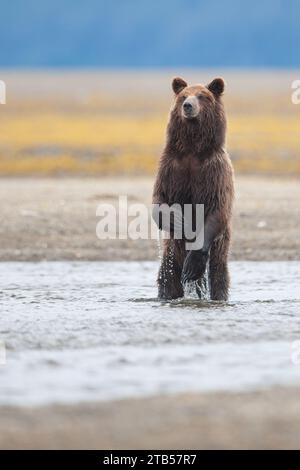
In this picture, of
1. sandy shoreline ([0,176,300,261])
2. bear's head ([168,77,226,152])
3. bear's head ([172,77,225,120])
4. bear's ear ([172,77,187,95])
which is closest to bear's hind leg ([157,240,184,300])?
bear's head ([168,77,226,152])

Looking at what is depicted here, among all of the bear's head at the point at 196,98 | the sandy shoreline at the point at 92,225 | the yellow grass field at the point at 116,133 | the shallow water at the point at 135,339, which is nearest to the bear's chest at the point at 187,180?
the bear's head at the point at 196,98

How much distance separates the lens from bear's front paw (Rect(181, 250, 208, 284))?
27.9 ft

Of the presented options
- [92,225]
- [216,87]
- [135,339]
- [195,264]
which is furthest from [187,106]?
[92,225]

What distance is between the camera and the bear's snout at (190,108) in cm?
817

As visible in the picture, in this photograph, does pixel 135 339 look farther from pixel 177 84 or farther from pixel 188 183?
pixel 177 84

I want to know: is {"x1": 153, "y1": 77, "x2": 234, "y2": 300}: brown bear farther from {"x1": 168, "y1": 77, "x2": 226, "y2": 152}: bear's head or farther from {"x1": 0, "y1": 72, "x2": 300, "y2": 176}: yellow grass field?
{"x1": 0, "y1": 72, "x2": 300, "y2": 176}: yellow grass field

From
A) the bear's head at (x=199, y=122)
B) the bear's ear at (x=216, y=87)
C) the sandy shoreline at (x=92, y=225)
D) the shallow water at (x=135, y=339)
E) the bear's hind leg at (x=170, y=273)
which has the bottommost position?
the shallow water at (x=135, y=339)

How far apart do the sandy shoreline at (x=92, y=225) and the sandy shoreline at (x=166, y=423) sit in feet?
24.6

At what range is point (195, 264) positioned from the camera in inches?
335

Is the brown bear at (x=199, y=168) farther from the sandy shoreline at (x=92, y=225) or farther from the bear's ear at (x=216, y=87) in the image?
the sandy shoreline at (x=92, y=225)

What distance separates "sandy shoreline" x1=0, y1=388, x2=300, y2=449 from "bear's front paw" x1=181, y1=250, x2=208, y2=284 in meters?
2.80

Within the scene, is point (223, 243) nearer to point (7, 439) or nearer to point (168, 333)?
point (168, 333)

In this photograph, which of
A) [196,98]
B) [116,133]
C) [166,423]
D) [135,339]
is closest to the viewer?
[166,423]

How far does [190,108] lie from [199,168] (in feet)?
1.78
